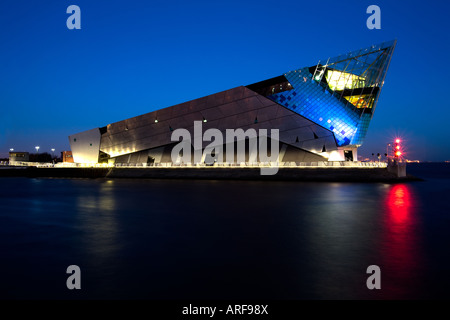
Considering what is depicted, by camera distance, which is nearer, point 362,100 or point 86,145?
point 362,100

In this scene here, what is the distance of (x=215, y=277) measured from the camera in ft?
20.8

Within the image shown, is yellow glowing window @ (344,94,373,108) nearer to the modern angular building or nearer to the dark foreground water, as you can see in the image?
the modern angular building

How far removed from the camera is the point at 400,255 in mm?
7988

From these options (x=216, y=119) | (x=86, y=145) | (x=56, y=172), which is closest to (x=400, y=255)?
(x=216, y=119)

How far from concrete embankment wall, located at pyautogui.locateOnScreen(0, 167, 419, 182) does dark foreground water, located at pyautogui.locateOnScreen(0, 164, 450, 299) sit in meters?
20.0

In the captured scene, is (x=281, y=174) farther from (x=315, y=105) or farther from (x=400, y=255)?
(x=400, y=255)

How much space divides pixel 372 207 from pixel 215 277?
40.9ft

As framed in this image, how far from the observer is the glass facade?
39938 mm

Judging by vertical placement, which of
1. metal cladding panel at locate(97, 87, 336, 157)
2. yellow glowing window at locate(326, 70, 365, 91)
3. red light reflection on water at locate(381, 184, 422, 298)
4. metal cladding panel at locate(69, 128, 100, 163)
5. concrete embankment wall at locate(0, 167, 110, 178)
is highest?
yellow glowing window at locate(326, 70, 365, 91)

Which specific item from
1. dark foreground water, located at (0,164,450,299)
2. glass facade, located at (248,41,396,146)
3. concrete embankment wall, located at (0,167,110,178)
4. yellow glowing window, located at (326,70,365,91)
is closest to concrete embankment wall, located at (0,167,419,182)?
concrete embankment wall, located at (0,167,110,178)

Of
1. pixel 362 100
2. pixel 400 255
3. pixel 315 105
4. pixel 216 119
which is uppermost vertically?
pixel 362 100

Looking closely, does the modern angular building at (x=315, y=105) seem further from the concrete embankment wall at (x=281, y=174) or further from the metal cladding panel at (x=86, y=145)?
the metal cladding panel at (x=86, y=145)

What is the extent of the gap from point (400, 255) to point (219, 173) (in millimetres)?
33728

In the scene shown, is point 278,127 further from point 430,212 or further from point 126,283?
point 126,283
